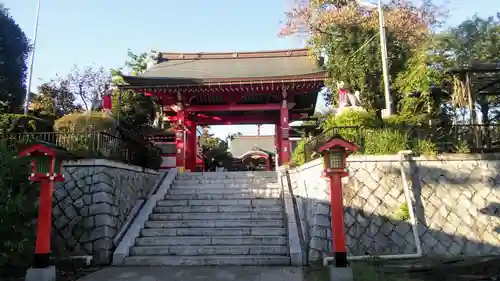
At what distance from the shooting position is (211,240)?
7938mm

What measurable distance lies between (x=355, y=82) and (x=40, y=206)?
1266 cm

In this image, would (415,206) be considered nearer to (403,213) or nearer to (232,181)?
(403,213)

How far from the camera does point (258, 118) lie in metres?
16.2

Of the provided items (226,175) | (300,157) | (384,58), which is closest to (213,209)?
(226,175)

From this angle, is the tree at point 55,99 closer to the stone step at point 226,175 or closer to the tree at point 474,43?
the stone step at point 226,175

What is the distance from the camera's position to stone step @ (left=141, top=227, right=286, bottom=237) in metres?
8.18

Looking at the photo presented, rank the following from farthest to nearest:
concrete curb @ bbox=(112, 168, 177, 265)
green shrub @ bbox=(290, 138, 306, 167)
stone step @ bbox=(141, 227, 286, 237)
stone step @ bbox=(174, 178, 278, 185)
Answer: stone step @ bbox=(174, 178, 278, 185)
green shrub @ bbox=(290, 138, 306, 167)
stone step @ bbox=(141, 227, 286, 237)
concrete curb @ bbox=(112, 168, 177, 265)

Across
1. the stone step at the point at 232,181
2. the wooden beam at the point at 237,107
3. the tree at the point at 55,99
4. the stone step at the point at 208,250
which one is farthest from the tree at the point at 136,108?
the stone step at the point at 208,250

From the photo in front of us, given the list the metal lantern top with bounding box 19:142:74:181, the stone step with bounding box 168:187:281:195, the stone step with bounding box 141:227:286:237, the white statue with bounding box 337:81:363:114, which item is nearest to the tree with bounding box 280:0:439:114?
the white statue with bounding box 337:81:363:114

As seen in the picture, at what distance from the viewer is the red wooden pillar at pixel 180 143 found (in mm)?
13745

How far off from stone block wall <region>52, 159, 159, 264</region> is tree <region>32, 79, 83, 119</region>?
1045cm

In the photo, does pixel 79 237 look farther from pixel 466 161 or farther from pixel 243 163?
pixel 243 163

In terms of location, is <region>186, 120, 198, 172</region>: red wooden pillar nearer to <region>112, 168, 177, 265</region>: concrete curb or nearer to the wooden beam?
the wooden beam

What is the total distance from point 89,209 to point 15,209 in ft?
7.22
